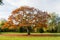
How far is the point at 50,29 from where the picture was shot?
65750 millimetres

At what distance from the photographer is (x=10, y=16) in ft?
154

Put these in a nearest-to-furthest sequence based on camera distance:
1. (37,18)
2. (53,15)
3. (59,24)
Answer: (37,18)
(59,24)
(53,15)

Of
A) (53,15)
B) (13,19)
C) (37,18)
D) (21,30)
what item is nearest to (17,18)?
(13,19)

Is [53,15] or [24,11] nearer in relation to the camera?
[24,11]

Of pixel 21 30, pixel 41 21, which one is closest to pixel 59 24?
pixel 21 30

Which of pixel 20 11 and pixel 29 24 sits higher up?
pixel 20 11

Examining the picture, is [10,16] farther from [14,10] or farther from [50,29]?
[50,29]

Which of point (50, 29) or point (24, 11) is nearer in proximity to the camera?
point (24, 11)

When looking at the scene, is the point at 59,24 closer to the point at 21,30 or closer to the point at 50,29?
the point at 50,29

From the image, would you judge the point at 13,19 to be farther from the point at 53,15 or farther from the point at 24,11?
the point at 53,15

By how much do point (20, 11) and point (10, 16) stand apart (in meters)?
2.70

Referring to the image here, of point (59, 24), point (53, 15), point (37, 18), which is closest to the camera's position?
point (37, 18)

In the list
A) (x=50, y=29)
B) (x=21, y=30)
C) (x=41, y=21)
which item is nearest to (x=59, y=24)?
(x=50, y=29)

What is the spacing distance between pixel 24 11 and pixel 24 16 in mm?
1213
